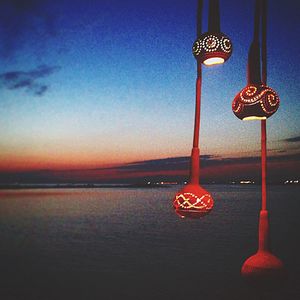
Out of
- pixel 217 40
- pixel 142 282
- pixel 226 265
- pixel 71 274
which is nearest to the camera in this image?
pixel 217 40

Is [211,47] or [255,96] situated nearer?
[211,47]

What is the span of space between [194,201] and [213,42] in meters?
1.34

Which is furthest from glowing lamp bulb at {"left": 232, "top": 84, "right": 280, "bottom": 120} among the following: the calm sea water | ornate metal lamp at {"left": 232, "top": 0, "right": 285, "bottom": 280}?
the calm sea water

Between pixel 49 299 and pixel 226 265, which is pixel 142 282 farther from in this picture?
pixel 226 265

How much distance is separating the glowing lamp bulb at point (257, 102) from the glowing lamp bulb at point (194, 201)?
0.89 meters

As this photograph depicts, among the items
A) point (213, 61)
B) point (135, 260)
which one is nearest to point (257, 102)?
point (213, 61)

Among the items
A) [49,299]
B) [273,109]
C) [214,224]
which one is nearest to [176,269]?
[49,299]

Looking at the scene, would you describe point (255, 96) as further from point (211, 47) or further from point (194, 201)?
point (194, 201)

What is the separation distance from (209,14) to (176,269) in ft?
50.4

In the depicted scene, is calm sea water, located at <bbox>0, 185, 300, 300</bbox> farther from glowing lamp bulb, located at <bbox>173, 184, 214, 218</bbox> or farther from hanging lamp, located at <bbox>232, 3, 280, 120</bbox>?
hanging lamp, located at <bbox>232, 3, 280, 120</bbox>

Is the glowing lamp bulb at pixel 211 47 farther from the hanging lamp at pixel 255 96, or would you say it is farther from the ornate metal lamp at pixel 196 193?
the hanging lamp at pixel 255 96

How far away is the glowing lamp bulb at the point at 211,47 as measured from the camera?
3.30 metres

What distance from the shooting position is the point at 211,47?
3.29m

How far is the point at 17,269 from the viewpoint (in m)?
17.8
